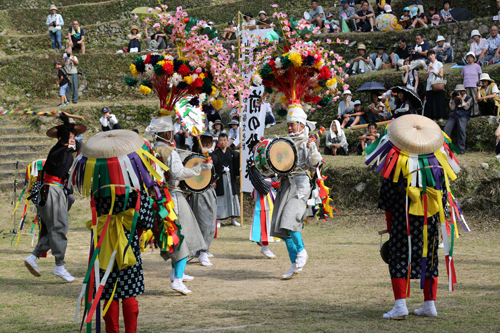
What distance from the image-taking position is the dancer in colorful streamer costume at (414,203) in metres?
4.86

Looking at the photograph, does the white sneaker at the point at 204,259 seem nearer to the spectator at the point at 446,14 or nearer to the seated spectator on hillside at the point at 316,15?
the seated spectator on hillside at the point at 316,15

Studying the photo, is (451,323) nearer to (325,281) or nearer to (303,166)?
(325,281)

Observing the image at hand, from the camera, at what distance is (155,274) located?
25.2 ft

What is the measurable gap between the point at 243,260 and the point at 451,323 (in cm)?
447

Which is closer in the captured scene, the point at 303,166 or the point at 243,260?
the point at 303,166

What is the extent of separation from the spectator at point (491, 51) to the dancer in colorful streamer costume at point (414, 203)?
11593mm

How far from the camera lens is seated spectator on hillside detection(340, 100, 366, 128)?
15219 millimetres

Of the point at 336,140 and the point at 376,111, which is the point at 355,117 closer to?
the point at 376,111

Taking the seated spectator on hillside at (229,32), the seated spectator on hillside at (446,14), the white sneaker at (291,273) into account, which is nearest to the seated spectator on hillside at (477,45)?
the seated spectator on hillside at (446,14)

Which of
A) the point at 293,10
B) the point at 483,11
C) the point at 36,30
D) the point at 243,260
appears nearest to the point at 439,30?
the point at 483,11

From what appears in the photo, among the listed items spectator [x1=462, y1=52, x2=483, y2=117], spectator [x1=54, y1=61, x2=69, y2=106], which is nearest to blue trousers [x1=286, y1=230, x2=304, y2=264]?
spectator [x1=462, y1=52, x2=483, y2=117]

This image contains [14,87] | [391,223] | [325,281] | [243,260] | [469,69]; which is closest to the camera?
[391,223]

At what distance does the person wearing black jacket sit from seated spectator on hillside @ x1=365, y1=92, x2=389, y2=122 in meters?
4.27

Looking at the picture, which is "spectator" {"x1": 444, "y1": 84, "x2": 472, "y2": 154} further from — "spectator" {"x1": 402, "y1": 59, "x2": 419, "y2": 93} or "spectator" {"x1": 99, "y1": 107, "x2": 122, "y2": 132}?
"spectator" {"x1": 99, "y1": 107, "x2": 122, "y2": 132}
